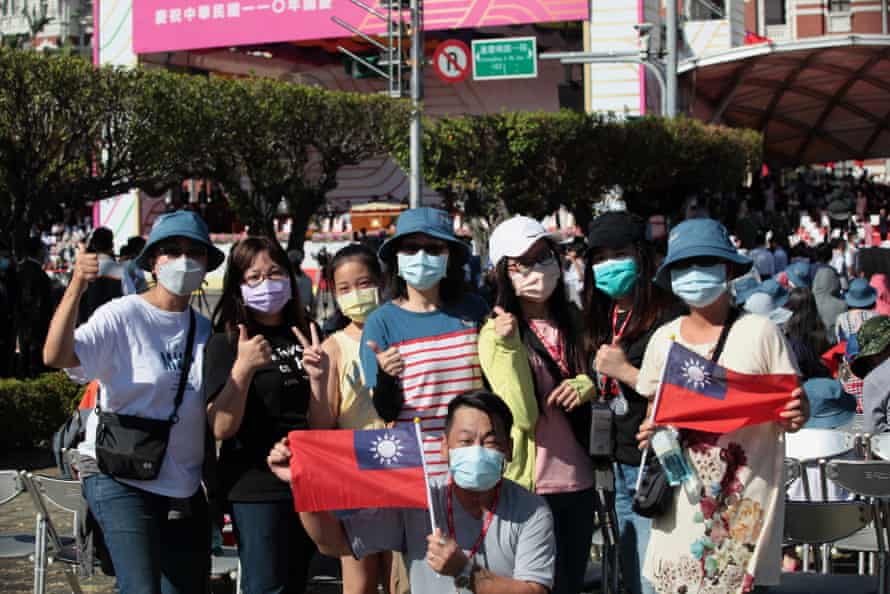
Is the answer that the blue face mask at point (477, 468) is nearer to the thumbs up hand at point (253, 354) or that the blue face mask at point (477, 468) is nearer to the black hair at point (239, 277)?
the thumbs up hand at point (253, 354)

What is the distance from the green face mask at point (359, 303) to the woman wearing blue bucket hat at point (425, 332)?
13 centimetres

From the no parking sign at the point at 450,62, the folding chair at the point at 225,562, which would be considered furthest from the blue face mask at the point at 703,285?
the no parking sign at the point at 450,62

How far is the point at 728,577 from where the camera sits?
13.8 ft

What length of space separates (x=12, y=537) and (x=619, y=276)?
324 cm

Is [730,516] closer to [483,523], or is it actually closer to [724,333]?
[724,333]

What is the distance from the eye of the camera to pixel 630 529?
4883mm

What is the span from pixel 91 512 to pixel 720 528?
2.04 metres

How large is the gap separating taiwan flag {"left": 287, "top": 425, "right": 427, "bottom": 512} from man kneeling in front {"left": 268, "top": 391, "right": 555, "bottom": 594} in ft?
0.24

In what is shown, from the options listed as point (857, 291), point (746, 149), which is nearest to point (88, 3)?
point (746, 149)

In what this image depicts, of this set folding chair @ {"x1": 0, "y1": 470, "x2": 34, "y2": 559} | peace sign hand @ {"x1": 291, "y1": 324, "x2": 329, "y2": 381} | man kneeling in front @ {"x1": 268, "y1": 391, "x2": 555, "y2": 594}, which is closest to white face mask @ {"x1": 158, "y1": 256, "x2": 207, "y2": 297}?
peace sign hand @ {"x1": 291, "y1": 324, "x2": 329, "y2": 381}

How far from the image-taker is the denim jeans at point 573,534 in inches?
196

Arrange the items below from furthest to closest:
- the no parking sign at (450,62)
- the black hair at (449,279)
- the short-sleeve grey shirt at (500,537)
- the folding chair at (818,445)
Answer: the no parking sign at (450,62) < the folding chair at (818,445) < the black hair at (449,279) < the short-sleeve grey shirt at (500,537)

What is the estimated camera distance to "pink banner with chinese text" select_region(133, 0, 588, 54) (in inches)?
1737

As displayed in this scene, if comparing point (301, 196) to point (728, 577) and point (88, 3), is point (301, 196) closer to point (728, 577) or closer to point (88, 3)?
point (728, 577)
